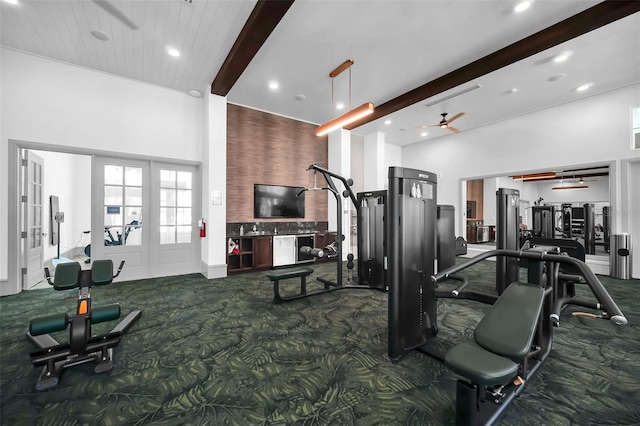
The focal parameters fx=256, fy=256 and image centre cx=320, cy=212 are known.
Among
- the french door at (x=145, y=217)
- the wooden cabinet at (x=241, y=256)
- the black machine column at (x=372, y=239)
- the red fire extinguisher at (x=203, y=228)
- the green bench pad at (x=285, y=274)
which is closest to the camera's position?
the green bench pad at (x=285, y=274)

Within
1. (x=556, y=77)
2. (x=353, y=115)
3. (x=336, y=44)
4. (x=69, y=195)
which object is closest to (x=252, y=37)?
(x=336, y=44)

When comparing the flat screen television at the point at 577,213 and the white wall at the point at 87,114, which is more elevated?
the white wall at the point at 87,114

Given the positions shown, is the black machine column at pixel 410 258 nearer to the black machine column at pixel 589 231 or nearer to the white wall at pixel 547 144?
the white wall at pixel 547 144

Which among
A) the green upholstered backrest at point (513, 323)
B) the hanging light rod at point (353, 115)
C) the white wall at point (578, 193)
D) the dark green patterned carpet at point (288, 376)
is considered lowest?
the dark green patterned carpet at point (288, 376)

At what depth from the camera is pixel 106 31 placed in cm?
376

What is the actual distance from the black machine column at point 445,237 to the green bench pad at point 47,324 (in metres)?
5.17

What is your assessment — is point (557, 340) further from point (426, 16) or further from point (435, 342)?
point (426, 16)

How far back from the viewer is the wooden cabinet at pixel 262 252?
237 inches

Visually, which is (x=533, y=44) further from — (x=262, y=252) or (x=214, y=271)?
(x=214, y=271)

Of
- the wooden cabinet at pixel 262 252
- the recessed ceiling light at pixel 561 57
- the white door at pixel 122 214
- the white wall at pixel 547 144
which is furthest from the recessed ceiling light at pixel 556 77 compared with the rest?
the white door at pixel 122 214

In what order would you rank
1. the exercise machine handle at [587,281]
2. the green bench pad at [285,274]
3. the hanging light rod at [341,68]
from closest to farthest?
1. the exercise machine handle at [587,281]
2. the green bench pad at [285,274]
3. the hanging light rod at [341,68]

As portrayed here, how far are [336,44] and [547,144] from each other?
596 centimetres

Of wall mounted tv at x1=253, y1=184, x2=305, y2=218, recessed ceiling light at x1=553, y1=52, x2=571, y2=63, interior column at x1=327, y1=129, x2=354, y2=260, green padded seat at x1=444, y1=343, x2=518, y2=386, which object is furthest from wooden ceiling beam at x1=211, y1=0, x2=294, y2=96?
recessed ceiling light at x1=553, y1=52, x2=571, y2=63

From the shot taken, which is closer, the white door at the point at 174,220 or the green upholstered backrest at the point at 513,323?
the green upholstered backrest at the point at 513,323
